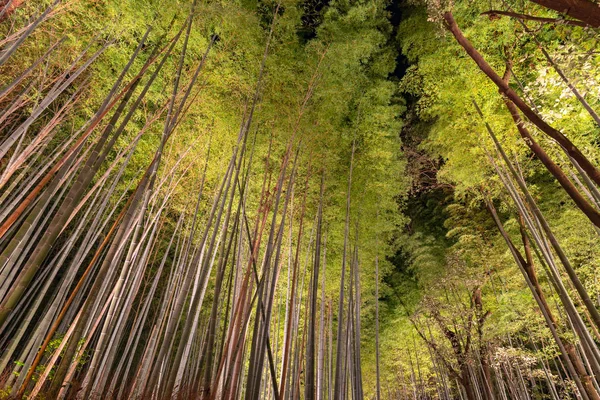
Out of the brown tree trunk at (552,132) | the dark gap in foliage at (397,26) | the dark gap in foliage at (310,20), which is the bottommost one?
the brown tree trunk at (552,132)

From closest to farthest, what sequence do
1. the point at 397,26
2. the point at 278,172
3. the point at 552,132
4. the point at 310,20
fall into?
1. the point at 552,132
2. the point at 278,172
3. the point at 310,20
4. the point at 397,26

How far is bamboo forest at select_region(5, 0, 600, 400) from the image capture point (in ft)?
7.59

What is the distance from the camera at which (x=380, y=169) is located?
17.7ft

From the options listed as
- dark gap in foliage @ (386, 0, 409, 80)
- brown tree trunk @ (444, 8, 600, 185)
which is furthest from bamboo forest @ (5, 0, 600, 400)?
dark gap in foliage @ (386, 0, 409, 80)

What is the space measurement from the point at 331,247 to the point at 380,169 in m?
1.89

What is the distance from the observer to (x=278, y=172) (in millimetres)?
5207

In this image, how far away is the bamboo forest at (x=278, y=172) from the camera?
2.31 m

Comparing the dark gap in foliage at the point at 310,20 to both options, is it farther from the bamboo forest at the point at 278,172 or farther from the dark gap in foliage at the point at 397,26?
the dark gap in foliage at the point at 397,26

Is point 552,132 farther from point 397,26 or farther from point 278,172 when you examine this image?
point 397,26

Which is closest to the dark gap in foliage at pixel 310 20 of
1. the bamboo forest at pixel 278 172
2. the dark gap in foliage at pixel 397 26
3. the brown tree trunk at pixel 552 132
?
the bamboo forest at pixel 278 172

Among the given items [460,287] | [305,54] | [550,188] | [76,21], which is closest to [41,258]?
[76,21]

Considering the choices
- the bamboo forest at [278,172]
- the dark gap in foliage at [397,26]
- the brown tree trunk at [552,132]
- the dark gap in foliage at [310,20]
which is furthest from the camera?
the dark gap in foliage at [397,26]

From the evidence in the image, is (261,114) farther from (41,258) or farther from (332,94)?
(41,258)

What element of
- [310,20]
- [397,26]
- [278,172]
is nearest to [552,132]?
[278,172]
